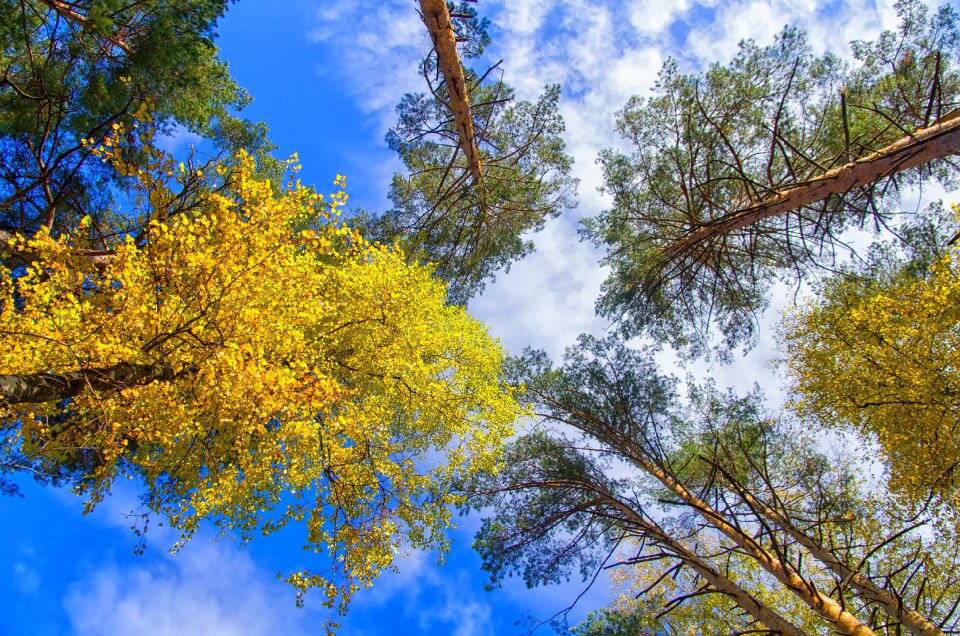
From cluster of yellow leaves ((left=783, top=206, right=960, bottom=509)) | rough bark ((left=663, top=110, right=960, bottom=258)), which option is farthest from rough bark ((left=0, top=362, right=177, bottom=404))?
cluster of yellow leaves ((left=783, top=206, right=960, bottom=509))

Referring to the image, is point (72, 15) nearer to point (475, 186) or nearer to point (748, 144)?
point (475, 186)

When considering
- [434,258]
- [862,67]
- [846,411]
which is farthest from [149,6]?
[846,411]

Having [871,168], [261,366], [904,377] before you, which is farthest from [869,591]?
[261,366]

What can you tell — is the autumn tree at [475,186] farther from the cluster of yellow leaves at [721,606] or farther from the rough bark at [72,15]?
the cluster of yellow leaves at [721,606]

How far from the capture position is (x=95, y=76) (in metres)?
7.48

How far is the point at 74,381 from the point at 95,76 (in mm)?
5881

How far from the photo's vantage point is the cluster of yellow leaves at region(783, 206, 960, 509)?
627 cm

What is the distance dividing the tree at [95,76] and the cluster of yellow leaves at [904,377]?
10.7 meters

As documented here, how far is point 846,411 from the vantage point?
7.71 meters

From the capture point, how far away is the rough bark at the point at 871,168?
13.4ft

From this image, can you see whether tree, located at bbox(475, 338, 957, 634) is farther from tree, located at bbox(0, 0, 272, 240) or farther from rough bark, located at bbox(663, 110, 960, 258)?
tree, located at bbox(0, 0, 272, 240)

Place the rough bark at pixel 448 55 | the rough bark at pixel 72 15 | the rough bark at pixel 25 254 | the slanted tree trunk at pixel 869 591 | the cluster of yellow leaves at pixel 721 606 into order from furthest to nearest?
the cluster of yellow leaves at pixel 721 606 < the rough bark at pixel 72 15 < the rough bark at pixel 25 254 < the rough bark at pixel 448 55 < the slanted tree trunk at pixel 869 591

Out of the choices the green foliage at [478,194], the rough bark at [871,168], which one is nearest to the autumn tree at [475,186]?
the green foliage at [478,194]

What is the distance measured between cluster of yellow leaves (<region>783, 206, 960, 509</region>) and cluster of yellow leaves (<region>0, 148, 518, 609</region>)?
586cm
